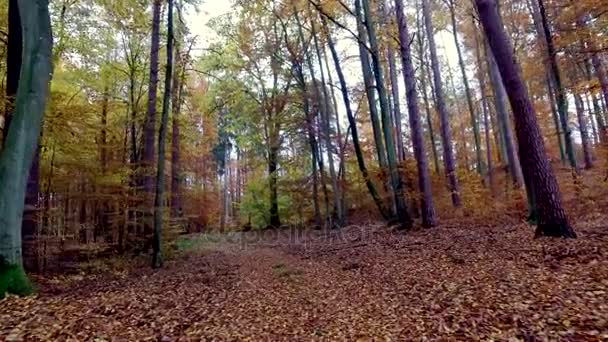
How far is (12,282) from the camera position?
5125 millimetres

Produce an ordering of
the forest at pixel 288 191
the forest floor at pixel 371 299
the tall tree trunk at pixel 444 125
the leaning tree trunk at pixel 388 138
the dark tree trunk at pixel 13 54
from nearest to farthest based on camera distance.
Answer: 1. the forest floor at pixel 371 299
2. the forest at pixel 288 191
3. the dark tree trunk at pixel 13 54
4. the leaning tree trunk at pixel 388 138
5. the tall tree trunk at pixel 444 125

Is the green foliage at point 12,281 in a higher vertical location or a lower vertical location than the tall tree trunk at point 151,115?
lower

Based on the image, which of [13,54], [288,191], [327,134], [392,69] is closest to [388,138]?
[327,134]

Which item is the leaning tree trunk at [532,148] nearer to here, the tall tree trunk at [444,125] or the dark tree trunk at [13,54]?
the tall tree trunk at [444,125]

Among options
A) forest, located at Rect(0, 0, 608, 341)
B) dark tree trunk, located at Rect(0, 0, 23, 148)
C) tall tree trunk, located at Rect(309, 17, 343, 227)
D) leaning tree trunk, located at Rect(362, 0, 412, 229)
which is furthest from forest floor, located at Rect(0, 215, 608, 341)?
tall tree trunk, located at Rect(309, 17, 343, 227)

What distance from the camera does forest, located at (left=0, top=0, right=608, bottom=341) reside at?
4570 mm

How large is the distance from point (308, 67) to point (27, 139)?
13.7 metres

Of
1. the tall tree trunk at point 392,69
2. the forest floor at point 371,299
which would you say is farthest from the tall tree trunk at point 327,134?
the forest floor at point 371,299

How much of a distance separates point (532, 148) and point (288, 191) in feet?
43.1

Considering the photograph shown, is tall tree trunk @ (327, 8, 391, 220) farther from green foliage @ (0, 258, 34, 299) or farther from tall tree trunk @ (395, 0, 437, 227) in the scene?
green foliage @ (0, 258, 34, 299)

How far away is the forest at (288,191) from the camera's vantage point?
4570 millimetres

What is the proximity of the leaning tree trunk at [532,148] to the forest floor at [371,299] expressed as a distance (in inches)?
17.8

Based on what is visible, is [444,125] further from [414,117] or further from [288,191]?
[288,191]

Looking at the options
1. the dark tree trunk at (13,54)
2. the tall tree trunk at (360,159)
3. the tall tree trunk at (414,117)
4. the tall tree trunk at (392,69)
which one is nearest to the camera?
the dark tree trunk at (13,54)
